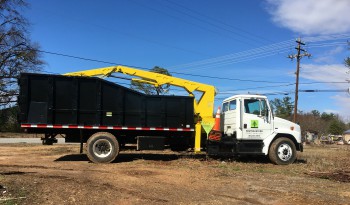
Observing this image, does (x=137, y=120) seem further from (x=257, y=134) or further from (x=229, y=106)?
(x=257, y=134)

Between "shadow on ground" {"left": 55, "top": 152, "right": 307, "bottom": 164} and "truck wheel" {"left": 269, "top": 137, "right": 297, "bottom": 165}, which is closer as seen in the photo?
"truck wheel" {"left": 269, "top": 137, "right": 297, "bottom": 165}

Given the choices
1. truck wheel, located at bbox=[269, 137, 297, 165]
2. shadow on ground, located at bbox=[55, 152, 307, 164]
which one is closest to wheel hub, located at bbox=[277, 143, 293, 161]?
truck wheel, located at bbox=[269, 137, 297, 165]

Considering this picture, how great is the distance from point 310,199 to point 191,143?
305 inches

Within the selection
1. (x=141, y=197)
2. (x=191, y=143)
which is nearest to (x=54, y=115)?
(x=191, y=143)

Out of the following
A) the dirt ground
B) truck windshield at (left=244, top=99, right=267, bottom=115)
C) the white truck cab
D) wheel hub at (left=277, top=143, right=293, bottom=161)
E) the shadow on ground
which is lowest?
the dirt ground

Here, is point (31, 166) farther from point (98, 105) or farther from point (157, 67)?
point (157, 67)

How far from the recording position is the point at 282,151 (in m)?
15.2

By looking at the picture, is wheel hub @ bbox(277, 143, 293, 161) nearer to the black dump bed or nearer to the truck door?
the truck door

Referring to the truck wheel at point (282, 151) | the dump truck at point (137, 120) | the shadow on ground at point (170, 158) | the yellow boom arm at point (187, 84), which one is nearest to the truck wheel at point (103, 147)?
the dump truck at point (137, 120)

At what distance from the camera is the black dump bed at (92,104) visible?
45.8ft

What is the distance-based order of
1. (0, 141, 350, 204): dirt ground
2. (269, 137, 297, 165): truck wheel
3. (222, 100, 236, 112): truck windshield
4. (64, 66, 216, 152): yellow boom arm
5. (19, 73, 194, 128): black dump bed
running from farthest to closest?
1. (64, 66, 216, 152): yellow boom arm
2. (222, 100, 236, 112): truck windshield
3. (269, 137, 297, 165): truck wheel
4. (19, 73, 194, 128): black dump bed
5. (0, 141, 350, 204): dirt ground

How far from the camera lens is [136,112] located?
14.8 m

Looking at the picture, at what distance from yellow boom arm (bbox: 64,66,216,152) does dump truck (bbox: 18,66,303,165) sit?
42 mm

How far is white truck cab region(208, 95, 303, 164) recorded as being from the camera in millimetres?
15117
